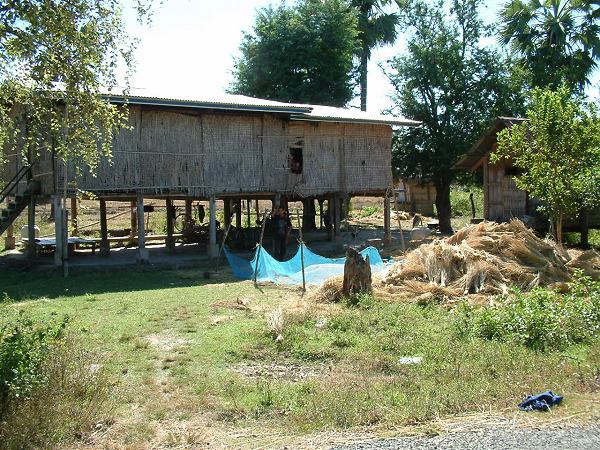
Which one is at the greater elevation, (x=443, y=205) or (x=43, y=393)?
(x=443, y=205)

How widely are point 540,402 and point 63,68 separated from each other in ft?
20.1

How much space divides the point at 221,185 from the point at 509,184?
976 cm

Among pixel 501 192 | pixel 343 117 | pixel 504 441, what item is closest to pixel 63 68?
pixel 504 441

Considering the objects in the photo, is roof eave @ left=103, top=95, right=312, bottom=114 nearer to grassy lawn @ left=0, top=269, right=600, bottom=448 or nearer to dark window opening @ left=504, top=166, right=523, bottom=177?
grassy lawn @ left=0, top=269, right=600, bottom=448

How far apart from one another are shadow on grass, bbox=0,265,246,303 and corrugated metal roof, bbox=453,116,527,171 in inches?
366

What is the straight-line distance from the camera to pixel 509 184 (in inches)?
884

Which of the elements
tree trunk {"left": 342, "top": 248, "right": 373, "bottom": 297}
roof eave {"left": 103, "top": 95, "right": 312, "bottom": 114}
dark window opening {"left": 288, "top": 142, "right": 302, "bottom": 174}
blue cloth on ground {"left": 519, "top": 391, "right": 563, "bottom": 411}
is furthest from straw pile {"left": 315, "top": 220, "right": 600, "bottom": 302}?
dark window opening {"left": 288, "top": 142, "right": 302, "bottom": 174}

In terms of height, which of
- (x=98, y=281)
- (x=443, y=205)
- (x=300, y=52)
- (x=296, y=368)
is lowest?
(x=296, y=368)

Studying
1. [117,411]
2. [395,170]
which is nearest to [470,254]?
[117,411]

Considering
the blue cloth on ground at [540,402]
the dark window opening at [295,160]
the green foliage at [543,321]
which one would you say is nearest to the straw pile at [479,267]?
the green foliage at [543,321]

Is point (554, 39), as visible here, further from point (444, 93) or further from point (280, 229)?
point (280, 229)

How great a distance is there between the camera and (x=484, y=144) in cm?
2173

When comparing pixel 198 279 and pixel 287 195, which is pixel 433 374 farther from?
pixel 287 195

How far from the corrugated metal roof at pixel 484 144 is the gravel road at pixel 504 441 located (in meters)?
15.3
